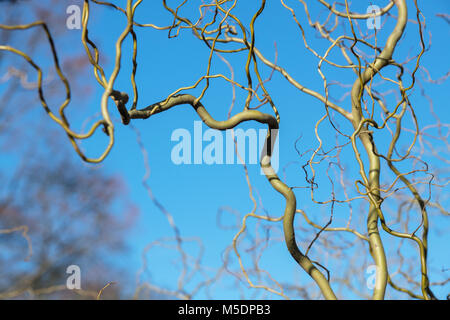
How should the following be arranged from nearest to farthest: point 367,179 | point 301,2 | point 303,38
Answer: point 367,179 → point 303,38 → point 301,2

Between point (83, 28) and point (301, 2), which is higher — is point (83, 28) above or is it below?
below

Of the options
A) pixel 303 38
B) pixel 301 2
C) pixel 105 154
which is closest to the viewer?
pixel 105 154

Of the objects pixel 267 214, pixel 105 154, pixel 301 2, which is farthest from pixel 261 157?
pixel 301 2

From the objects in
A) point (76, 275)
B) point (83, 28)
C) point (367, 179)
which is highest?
point (83, 28)

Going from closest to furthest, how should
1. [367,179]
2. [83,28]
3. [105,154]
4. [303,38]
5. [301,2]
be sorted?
[105,154]
[83,28]
[367,179]
[303,38]
[301,2]

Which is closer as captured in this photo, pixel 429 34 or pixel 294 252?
pixel 294 252

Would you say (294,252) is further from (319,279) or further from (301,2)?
(301,2)

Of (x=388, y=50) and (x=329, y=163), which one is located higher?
(x=388, y=50)

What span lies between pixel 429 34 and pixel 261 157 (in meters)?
0.54

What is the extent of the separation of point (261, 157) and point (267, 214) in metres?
0.15
